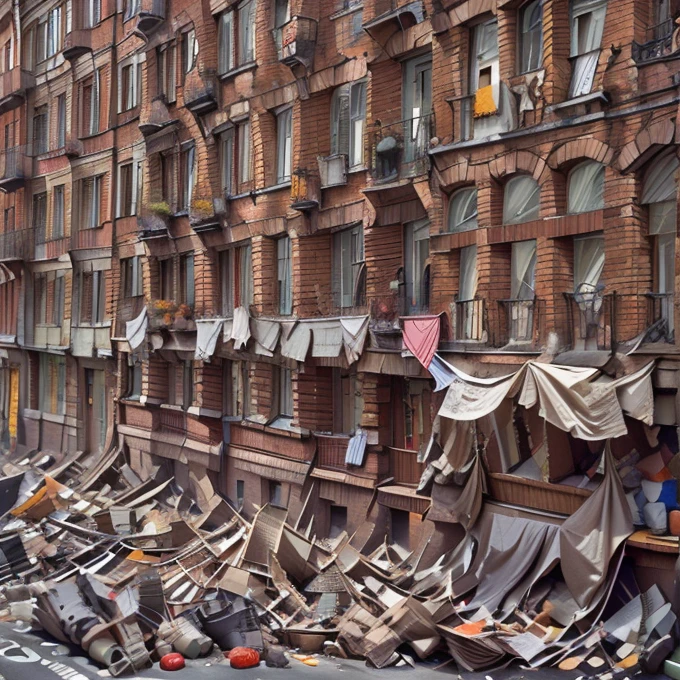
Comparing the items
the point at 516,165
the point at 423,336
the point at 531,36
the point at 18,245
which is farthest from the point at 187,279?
the point at 531,36

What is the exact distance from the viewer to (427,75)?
20391 millimetres

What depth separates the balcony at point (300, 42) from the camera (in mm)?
22703

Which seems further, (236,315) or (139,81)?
(139,81)

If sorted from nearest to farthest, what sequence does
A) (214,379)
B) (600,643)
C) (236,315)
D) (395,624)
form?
(600,643)
(395,624)
(236,315)
(214,379)

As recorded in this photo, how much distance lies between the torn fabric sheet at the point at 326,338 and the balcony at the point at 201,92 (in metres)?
7.86

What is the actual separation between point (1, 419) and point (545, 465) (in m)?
32.2

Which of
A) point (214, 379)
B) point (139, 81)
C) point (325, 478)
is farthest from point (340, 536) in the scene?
point (139, 81)

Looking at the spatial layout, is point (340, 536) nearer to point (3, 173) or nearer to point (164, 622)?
point (164, 622)

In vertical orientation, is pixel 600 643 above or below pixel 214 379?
below

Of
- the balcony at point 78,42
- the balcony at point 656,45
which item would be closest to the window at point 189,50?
the balcony at point 78,42

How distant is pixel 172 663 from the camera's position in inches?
604

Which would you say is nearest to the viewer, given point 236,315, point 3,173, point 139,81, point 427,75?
point 427,75

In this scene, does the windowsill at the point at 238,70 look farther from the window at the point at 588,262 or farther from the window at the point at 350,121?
the window at the point at 588,262

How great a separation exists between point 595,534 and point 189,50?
1931 centimetres
